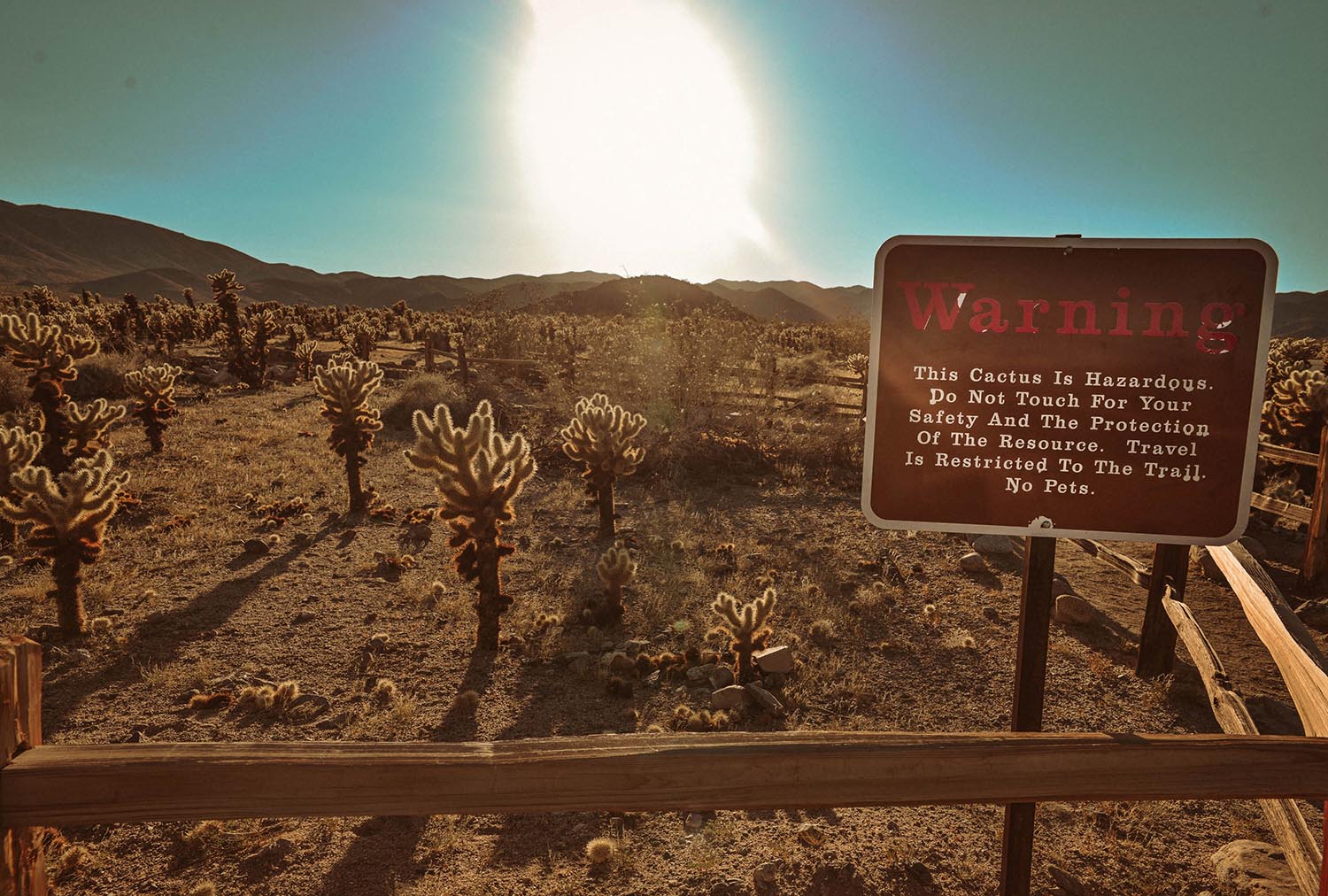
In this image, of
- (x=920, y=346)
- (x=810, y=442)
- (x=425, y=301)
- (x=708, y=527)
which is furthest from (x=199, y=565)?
(x=425, y=301)

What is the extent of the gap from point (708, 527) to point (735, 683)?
506 cm

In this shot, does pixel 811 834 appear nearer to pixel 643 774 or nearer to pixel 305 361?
pixel 643 774

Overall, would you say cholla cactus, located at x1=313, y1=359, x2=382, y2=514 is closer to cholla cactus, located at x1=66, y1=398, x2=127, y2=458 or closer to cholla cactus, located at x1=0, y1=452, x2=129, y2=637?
cholla cactus, located at x1=66, y1=398, x2=127, y2=458

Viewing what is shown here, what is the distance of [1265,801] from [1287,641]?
5.79 ft

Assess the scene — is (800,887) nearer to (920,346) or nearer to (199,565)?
(920,346)

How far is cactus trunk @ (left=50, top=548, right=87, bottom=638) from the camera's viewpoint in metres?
6.92

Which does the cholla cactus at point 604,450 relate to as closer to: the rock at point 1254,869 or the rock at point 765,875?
the rock at point 765,875

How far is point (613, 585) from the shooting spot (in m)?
7.97

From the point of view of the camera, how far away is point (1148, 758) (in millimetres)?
2152

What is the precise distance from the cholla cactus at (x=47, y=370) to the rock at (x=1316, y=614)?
1897cm

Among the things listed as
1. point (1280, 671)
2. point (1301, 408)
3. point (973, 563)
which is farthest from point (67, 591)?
point (1301, 408)

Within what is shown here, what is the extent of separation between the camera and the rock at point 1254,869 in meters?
3.81

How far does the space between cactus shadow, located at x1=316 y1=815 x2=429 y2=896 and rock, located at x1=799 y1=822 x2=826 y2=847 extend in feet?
8.69

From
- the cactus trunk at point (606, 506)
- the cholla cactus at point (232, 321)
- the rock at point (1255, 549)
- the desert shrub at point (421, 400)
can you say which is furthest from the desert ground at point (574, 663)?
the cholla cactus at point (232, 321)
